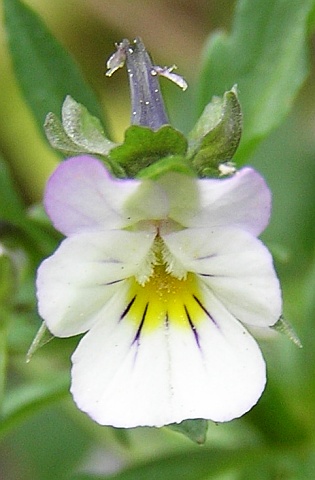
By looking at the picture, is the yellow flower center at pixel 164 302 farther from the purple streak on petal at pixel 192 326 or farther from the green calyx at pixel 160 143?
the green calyx at pixel 160 143

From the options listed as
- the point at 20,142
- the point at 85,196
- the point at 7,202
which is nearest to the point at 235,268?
the point at 85,196

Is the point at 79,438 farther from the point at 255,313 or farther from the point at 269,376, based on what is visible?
the point at 255,313

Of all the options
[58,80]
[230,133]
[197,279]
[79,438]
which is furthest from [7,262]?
[79,438]

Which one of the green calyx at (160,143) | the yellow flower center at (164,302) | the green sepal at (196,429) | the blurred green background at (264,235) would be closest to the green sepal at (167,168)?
the green calyx at (160,143)

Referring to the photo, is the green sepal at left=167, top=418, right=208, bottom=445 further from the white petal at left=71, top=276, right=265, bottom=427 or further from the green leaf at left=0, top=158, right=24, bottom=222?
the green leaf at left=0, top=158, right=24, bottom=222

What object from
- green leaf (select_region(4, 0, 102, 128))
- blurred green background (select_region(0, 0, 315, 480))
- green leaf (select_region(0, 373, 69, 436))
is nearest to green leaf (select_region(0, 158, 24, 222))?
blurred green background (select_region(0, 0, 315, 480))

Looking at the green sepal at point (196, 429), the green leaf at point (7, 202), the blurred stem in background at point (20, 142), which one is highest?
the green leaf at point (7, 202)

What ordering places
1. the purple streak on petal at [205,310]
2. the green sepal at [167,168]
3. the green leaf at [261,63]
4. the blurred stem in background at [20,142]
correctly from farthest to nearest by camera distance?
the blurred stem in background at [20,142] → the green leaf at [261,63] → the purple streak on petal at [205,310] → the green sepal at [167,168]
